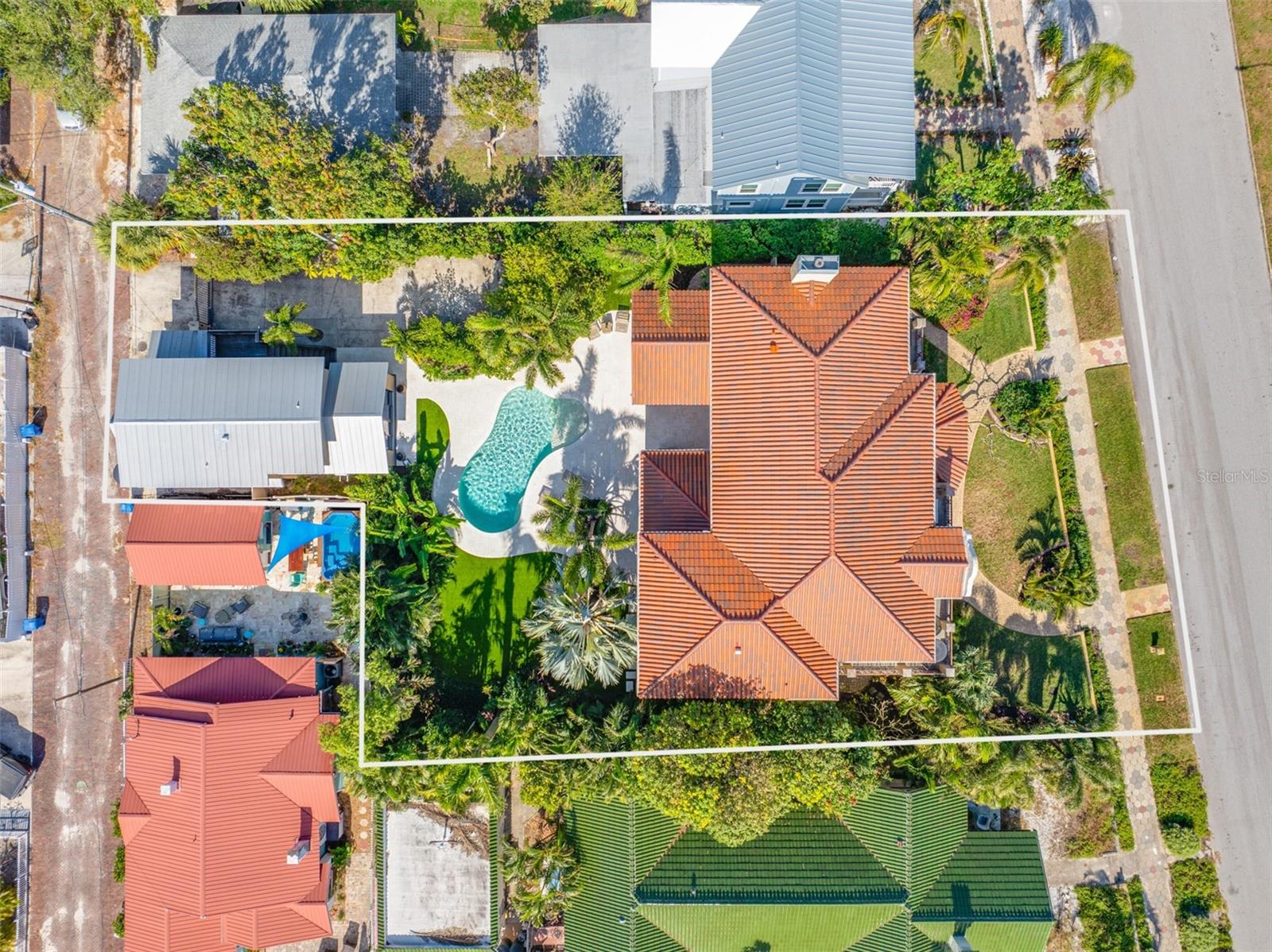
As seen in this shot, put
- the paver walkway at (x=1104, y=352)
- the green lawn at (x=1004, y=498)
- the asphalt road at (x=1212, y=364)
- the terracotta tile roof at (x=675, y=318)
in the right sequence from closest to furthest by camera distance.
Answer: the terracotta tile roof at (x=675, y=318)
the asphalt road at (x=1212, y=364)
the paver walkway at (x=1104, y=352)
the green lawn at (x=1004, y=498)

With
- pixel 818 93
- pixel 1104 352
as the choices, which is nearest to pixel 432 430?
pixel 818 93

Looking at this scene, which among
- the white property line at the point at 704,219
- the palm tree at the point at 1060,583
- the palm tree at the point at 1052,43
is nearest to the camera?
Answer: the white property line at the point at 704,219

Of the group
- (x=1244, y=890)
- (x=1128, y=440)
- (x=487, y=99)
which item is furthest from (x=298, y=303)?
(x=1244, y=890)

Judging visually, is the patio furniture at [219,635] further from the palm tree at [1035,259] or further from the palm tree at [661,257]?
the palm tree at [1035,259]

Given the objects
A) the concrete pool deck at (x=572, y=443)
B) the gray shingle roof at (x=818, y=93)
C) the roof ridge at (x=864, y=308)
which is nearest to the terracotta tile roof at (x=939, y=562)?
the roof ridge at (x=864, y=308)

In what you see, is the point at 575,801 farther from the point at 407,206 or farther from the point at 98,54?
the point at 98,54

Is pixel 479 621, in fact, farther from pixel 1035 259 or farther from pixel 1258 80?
pixel 1258 80

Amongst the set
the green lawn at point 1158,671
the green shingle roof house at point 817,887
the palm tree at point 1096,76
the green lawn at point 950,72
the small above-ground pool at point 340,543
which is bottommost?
the green shingle roof house at point 817,887
